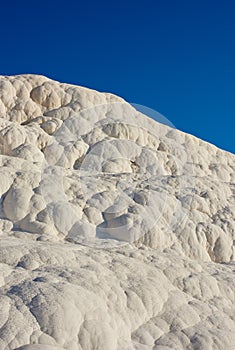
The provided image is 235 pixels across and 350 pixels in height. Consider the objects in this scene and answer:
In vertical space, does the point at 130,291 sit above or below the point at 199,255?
below

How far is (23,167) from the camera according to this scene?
11.0 meters

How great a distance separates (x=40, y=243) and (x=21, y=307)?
90.3 inches

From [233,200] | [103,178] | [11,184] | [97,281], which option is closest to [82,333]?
[97,281]

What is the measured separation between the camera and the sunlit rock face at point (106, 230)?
20.4ft

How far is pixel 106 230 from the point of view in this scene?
32.1 ft

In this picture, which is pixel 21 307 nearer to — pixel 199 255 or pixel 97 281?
pixel 97 281

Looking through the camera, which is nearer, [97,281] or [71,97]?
[97,281]

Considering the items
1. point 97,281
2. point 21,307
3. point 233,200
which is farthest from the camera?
point 233,200

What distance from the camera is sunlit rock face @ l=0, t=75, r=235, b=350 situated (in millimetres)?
6227

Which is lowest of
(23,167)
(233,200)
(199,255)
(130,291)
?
(130,291)

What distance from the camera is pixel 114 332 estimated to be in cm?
619

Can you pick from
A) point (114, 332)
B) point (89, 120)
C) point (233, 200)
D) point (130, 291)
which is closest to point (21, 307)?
point (114, 332)

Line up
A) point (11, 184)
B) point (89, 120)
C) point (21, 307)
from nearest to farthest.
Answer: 1. point (21, 307)
2. point (11, 184)
3. point (89, 120)

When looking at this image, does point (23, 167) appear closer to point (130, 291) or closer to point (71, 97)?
point (130, 291)
